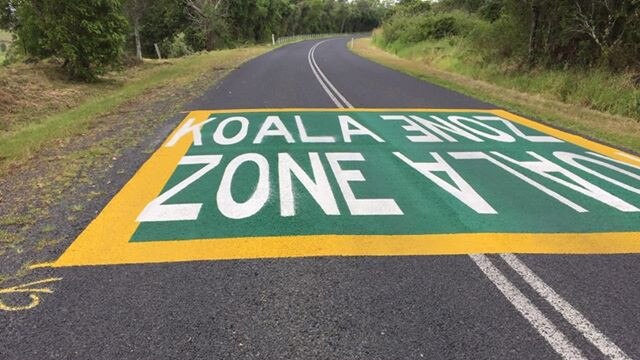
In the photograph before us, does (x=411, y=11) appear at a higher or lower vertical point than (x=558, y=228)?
higher

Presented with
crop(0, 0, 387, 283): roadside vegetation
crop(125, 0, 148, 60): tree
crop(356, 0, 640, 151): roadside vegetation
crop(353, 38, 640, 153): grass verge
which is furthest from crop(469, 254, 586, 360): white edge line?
crop(125, 0, 148, 60): tree

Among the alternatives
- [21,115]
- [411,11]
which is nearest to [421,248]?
[21,115]

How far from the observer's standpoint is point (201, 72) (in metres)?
19.7

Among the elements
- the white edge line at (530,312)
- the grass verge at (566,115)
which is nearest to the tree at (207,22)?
the grass verge at (566,115)

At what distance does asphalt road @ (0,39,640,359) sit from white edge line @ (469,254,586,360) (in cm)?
1

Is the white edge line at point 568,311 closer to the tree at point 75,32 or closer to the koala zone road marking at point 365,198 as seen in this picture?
the koala zone road marking at point 365,198

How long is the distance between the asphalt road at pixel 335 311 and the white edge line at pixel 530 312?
10 millimetres

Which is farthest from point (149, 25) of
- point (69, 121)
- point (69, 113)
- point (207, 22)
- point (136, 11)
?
point (69, 121)

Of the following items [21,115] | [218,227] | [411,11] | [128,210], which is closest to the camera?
[218,227]

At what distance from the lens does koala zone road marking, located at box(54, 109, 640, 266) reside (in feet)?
14.0

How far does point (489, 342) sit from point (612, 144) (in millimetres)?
6820

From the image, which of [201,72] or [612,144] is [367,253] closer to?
[612,144]

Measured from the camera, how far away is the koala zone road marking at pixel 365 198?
4.26 meters

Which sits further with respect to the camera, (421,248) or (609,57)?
(609,57)
